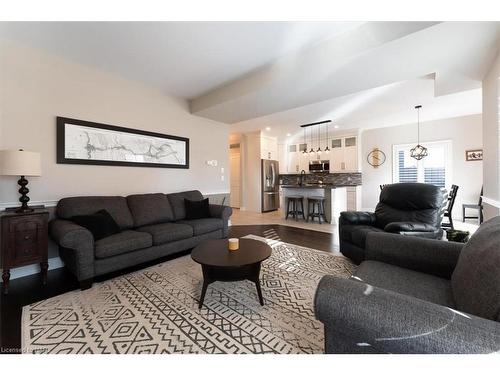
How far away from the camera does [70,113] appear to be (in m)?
2.77

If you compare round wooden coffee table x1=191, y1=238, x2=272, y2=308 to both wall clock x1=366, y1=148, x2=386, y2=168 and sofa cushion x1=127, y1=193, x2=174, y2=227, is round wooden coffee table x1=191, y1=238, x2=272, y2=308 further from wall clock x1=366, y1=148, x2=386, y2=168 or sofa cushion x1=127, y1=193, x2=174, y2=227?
wall clock x1=366, y1=148, x2=386, y2=168

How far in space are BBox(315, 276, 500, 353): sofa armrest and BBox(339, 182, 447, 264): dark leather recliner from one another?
1717 millimetres

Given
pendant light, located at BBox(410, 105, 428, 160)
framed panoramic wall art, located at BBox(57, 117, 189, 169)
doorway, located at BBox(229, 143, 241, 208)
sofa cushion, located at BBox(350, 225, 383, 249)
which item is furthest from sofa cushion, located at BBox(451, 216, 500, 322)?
doorway, located at BBox(229, 143, 241, 208)

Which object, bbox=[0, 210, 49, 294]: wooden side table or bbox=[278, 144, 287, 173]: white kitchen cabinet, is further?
bbox=[278, 144, 287, 173]: white kitchen cabinet

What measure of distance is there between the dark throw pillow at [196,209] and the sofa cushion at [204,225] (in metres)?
0.17

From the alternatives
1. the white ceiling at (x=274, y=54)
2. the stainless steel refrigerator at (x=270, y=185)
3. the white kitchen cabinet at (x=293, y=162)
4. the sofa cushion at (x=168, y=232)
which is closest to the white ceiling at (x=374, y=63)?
the white ceiling at (x=274, y=54)

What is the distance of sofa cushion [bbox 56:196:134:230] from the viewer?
2.53m

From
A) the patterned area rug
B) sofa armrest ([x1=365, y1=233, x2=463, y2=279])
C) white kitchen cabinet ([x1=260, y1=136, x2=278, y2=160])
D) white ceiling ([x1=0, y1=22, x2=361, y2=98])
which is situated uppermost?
white ceiling ([x1=0, y1=22, x2=361, y2=98])
